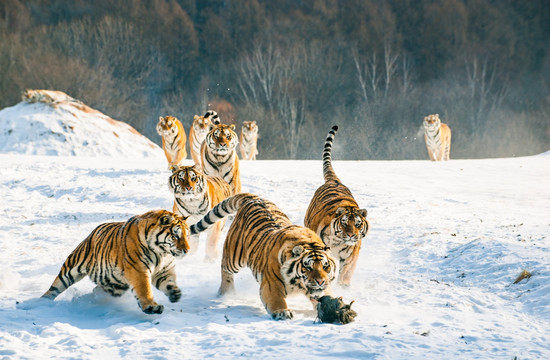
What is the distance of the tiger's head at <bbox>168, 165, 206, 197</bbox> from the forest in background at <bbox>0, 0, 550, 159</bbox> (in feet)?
99.4

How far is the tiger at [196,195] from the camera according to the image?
6719mm

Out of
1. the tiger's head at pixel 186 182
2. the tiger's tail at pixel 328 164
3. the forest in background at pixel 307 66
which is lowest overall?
the tiger's head at pixel 186 182

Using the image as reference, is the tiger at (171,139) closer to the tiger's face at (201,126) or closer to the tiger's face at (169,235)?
the tiger's face at (201,126)

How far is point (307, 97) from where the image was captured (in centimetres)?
4428

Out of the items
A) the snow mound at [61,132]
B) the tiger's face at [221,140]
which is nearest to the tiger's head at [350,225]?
the tiger's face at [221,140]

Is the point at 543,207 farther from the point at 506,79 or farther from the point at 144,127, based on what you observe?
the point at 506,79

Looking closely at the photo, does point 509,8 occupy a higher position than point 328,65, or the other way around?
point 509,8

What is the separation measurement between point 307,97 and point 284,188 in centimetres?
3408

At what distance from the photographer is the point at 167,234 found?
4.92 m

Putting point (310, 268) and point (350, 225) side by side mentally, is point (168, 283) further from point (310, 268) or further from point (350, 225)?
point (350, 225)

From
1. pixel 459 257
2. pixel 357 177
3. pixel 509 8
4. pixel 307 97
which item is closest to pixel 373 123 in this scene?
pixel 307 97

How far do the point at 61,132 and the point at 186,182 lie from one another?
1250cm

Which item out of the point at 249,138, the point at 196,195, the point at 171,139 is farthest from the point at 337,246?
the point at 249,138

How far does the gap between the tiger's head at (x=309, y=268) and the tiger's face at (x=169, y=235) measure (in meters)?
0.74
